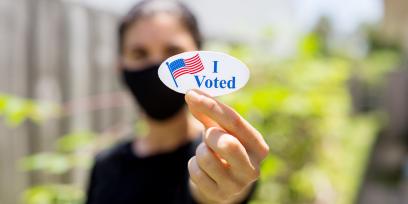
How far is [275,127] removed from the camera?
3.55 m

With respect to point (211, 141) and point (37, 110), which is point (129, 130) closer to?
point (37, 110)

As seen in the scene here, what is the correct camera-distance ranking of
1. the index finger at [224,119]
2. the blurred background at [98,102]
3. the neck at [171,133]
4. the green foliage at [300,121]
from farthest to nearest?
the green foliage at [300,121] → the blurred background at [98,102] → the neck at [171,133] → the index finger at [224,119]

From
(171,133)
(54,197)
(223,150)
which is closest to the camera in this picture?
(223,150)

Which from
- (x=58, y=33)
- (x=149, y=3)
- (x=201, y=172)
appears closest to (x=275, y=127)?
(x=58, y=33)

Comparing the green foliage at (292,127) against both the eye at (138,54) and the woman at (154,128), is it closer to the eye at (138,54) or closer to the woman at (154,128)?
the woman at (154,128)

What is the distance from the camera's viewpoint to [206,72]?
808mm

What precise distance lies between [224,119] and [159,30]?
29.8 inches

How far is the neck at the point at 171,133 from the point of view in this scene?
1.64 meters

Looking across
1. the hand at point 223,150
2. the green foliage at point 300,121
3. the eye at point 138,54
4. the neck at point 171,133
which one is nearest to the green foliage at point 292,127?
the green foliage at point 300,121

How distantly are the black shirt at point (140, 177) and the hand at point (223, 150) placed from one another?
0.50 meters

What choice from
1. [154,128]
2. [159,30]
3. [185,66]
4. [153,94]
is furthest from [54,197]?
[185,66]

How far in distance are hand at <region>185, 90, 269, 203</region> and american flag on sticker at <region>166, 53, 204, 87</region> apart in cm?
4

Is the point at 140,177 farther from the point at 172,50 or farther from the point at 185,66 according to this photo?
the point at 185,66

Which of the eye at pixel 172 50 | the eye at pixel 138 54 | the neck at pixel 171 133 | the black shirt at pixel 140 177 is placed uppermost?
the eye at pixel 172 50
